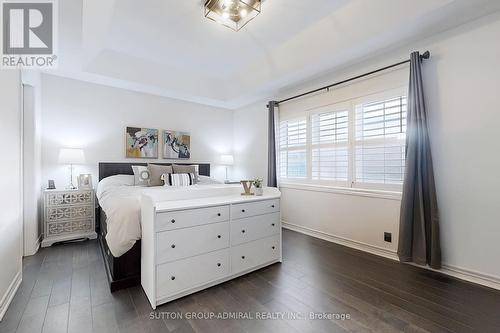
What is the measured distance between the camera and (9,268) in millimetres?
1826

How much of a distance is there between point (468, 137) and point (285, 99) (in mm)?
2494

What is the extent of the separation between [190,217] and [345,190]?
220 cm

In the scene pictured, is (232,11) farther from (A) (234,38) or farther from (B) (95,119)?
(B) (95,119)

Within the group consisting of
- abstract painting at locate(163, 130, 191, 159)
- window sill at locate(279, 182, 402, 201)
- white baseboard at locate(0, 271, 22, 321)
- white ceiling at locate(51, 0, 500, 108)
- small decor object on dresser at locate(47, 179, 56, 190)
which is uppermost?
white ceiling at locate(51, 0, 500, 108)

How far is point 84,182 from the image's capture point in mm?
3389

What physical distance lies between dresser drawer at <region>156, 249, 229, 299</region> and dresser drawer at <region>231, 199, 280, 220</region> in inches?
14.1

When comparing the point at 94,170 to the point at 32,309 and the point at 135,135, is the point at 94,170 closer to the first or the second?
the point at 135,135

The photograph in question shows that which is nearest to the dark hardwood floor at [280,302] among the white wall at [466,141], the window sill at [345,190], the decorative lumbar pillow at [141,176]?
the white wall at [466,141]

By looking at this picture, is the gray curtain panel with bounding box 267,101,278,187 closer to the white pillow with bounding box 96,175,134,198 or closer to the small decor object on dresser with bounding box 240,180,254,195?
the small decor object on dresser with bounding box 240,180,254,195

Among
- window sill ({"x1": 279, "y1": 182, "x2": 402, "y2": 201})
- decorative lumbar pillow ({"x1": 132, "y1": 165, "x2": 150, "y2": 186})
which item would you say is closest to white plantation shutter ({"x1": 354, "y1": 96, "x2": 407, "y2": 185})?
window sill ({"x1": 279, "y1": 182, "x2": 402, "y2": 201})

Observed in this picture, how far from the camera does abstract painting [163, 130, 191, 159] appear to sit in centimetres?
429

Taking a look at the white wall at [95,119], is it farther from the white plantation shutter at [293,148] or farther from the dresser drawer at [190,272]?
the dresser drawer at [190,272]

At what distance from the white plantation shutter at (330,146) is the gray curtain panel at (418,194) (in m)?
0.85

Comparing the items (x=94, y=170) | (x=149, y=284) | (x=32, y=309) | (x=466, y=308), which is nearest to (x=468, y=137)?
(x=466, y=308)
